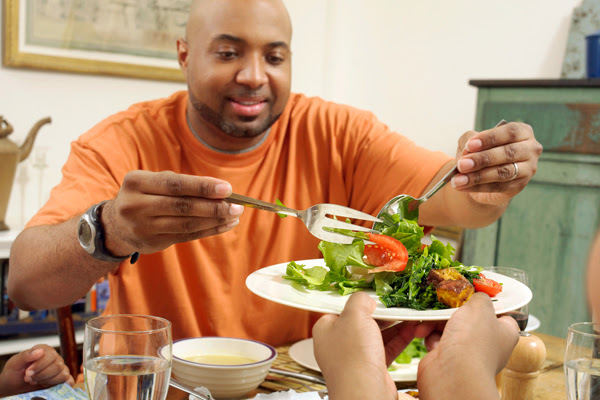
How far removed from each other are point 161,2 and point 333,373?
3381mm

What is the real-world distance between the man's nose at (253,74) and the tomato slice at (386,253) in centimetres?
93

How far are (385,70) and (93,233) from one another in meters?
3.66

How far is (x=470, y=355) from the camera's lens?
82cm

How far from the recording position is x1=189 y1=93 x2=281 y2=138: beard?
6.59ft

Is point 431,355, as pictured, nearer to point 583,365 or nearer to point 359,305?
point 359,305

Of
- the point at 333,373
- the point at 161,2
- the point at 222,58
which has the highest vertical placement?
the point at 161,2

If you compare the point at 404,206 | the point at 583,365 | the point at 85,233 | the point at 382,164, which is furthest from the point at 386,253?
the point at 382,164

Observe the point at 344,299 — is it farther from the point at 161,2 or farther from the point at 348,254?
the point at 161,2

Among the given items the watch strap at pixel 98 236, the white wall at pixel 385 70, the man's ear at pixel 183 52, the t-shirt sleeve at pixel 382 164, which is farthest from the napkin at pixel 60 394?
the white wall at pixel 385 70

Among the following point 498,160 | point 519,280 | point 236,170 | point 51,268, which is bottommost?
point 51,268

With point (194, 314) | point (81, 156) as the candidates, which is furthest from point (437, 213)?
point (81, 156)

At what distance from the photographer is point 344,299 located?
1.07 metres

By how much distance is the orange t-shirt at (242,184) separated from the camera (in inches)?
74.4

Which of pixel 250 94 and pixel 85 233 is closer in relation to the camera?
pixel 85 233
